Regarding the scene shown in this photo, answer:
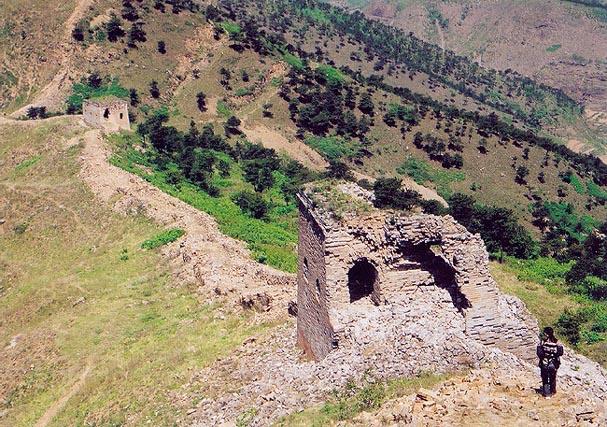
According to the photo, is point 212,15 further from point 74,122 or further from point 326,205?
point 326,205

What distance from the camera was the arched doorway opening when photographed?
15.8 metres

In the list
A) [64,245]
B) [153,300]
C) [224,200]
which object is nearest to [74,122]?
[224,200]

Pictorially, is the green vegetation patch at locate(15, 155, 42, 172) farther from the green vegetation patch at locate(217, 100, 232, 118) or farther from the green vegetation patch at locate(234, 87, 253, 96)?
the green vegetation patch at locate(234, 87, 253, 96)

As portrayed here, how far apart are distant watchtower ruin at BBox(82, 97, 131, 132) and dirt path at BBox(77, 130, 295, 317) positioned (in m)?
7.22

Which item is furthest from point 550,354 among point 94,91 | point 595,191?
point 595,191

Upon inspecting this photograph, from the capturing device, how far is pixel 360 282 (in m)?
16.1

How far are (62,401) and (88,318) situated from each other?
4739mm

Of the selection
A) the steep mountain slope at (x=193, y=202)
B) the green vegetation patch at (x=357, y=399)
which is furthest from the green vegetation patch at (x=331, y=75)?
the green vegetation patch at (x=357, y=399)

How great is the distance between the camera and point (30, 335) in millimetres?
24281

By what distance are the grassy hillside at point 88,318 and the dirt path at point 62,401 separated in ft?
0.18

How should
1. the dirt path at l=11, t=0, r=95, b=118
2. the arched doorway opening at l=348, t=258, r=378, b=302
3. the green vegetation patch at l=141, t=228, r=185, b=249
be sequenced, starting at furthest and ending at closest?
the dirt path at l=11, t=0, r=95, b=118, the green vegetation patch at l=141, t=228, r=185, b=249, the arched doorway opening at l=348, t=258, r=378, b=302

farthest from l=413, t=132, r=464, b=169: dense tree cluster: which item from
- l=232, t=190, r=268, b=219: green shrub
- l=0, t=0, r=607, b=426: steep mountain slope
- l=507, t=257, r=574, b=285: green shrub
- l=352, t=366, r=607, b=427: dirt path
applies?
l=352, t=366, r=607, b=427: dirt path

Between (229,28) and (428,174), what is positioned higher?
(229,28)

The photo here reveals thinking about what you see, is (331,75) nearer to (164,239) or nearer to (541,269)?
(541,269)
